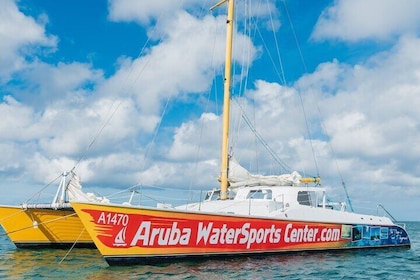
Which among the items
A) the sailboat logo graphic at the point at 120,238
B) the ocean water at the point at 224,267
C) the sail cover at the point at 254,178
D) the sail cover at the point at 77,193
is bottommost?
the ocean water at the point at 224,267

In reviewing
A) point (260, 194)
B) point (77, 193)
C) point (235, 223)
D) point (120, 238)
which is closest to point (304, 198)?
point (260, 194)

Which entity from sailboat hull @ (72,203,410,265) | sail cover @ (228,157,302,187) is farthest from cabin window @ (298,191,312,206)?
sailboat hull @ (72,203,410,265)

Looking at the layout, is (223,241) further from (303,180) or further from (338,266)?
(303,180)

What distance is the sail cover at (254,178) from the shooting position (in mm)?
17078

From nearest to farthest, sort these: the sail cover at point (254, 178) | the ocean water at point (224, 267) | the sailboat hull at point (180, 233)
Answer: the ocean water at point (224, 267)
the sailboat hull at point (180, 233)
the sail cover at point (254, 178)

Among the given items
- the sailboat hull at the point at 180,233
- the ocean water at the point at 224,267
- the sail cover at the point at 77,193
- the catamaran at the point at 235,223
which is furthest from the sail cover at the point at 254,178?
the sail cover at the point at 77,193

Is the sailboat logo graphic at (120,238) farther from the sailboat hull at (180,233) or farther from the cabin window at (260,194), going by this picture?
the cabin window at (260,194)

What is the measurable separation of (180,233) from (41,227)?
23.2ft

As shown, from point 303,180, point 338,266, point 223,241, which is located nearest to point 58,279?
point 223,241

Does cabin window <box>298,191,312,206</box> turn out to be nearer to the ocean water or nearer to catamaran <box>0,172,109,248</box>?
the ocean water

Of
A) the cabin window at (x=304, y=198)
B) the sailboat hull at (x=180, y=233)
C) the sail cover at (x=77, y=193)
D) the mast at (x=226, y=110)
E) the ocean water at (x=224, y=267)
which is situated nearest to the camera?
the ocean water at (x=224, y=267)

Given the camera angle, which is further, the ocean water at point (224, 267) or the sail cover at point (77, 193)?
the sail cover at point (77, 193)

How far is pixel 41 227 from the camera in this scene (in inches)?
666

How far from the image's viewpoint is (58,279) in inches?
439
